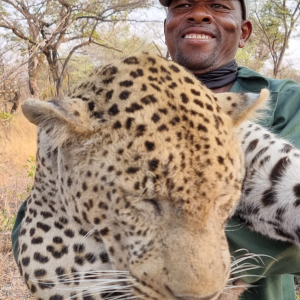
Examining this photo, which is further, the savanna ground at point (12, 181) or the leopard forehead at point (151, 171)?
the savanna ground at point (12, 181)

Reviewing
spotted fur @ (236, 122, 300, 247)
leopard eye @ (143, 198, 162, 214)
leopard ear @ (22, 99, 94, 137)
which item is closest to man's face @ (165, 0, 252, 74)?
spotted fur @ (236, 122, 300, 247)

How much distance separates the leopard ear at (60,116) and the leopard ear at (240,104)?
614 millimetres

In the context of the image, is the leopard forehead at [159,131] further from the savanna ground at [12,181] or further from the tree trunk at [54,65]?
the tree trunk at [54,65]

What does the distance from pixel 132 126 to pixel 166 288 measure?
1.89 feet

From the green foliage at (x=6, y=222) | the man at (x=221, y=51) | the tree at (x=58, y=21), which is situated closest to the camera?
the man at (x=221, y=51)

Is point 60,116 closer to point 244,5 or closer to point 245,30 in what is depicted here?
point 244,5

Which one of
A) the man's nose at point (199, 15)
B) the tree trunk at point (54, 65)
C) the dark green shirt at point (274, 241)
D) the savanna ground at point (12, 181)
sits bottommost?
the savanna ground at point (12, 181)

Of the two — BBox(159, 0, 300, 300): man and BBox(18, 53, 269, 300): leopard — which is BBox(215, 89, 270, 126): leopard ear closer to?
BBox(18, 53, 269, 300): leopard

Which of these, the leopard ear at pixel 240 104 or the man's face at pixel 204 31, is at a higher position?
the man's face at pixel 204 31

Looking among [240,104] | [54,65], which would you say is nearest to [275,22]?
[54,65]

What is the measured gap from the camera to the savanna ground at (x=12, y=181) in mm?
4418

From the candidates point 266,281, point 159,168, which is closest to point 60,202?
point 159,168

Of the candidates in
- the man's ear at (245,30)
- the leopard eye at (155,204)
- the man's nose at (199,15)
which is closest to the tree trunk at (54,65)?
the man's ear at (245,30)

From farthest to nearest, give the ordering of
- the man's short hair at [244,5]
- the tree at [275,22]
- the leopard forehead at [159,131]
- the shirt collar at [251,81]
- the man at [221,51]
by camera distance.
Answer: the tree at [275,22]
the man's short hair at [244,5]
the shirt collar at [251,81]
the man at [221,51]
the leopard forehead at [159,131]
